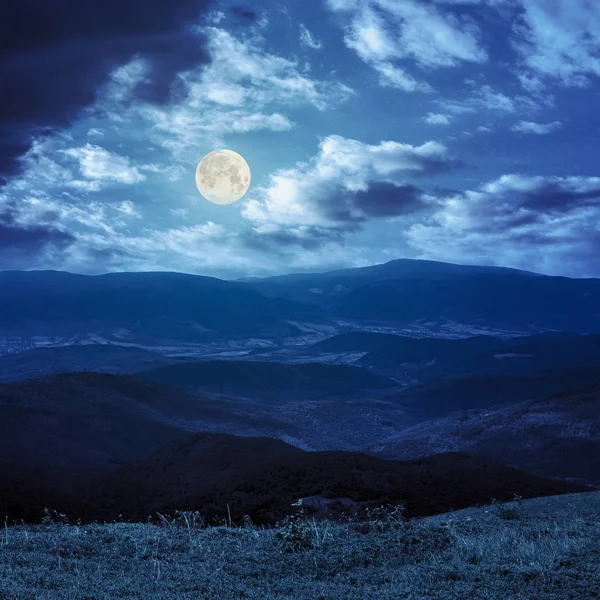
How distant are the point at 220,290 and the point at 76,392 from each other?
136853 mm

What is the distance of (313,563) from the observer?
8.92 m

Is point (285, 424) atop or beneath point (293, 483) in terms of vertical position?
beneath

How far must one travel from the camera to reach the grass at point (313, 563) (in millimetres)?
7223

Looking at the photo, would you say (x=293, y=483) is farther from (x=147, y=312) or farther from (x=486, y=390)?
(x=147, y=312)

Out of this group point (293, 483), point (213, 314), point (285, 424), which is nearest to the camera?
point (293, 483)

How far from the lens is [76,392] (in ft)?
171

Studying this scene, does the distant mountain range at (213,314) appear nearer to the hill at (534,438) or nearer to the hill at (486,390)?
the hill at (486,390)

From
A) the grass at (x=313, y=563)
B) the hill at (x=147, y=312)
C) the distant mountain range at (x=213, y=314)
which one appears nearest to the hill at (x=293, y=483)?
the grass at (x=313, y=563)

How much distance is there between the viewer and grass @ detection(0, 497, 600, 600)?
7223mm

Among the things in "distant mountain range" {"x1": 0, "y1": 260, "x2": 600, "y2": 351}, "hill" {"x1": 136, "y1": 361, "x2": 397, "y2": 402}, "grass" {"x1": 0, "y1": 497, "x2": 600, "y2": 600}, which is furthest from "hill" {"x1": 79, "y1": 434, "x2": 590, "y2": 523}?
"distant mountain range" {"x1": 0, "y1": 260, "x2": 600, "y2": 351}

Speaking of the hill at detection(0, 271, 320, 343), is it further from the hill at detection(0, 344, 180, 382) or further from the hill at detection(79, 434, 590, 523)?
the hill at detection(79, 434, 590, 523)

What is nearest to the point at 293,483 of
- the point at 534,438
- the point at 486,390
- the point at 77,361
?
the point at 534,438

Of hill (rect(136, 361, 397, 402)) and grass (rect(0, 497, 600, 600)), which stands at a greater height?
grass (rect(0, 497, 600, 600))

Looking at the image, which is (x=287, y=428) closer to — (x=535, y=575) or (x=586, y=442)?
(x=586, y=442)
